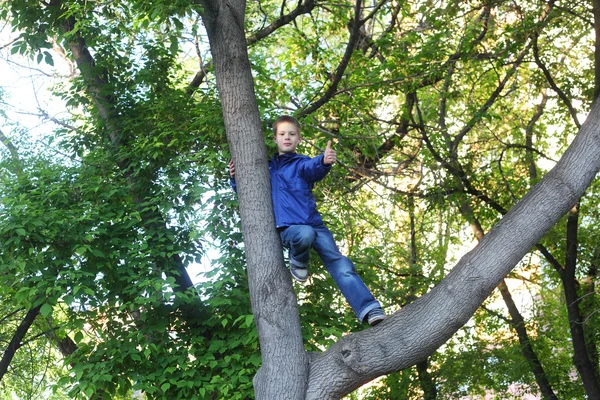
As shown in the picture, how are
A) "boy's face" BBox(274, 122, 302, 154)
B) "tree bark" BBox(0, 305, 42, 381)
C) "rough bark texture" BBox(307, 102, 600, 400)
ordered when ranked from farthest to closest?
1. "tree bark" BBox(0, 305, 42, 381)
2. "boy's face" BBox(274, 122, 302, 154)
3. "rough bark texture" BBox(307, 102, 600, 400)

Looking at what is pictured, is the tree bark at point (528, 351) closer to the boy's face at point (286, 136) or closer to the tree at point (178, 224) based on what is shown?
the tree at point (178, 224)

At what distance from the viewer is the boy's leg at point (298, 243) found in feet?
14.6

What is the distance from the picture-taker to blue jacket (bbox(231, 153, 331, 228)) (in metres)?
4.55

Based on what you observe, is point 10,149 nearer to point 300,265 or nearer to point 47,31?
point 47,31

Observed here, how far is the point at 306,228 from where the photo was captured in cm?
448

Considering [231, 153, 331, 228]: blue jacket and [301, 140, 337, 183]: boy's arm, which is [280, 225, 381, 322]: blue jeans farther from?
[301, 140, 337, 183]: boy's arm

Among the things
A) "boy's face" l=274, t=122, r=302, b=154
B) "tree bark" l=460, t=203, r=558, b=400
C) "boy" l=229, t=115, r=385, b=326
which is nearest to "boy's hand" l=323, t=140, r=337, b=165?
"boy" l=229, t=115, r=385, b=326

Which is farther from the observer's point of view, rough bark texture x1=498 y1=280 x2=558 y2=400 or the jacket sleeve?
rough bark texture x1=498 y1=280 x2=558 y2=400

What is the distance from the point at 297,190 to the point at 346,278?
0.59 m

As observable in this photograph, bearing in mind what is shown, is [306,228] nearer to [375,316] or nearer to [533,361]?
[375,316]

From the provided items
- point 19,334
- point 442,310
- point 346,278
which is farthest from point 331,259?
point 19,334

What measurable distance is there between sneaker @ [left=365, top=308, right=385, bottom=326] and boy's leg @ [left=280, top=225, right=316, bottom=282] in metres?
0.50

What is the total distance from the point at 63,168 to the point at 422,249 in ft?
24.8

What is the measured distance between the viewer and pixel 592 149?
15.1 feet
